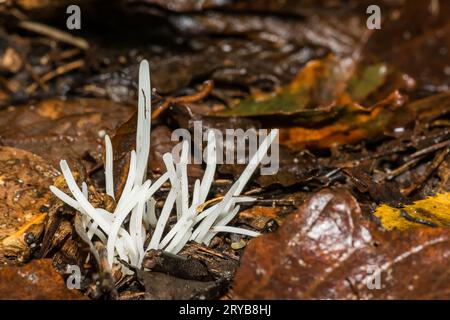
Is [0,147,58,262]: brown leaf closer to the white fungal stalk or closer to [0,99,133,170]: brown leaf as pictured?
[0,99,133,170]: brown leaf

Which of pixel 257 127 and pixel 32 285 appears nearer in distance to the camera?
pixel 32 285

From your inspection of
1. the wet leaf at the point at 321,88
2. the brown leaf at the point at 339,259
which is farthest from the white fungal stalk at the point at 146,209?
the wet leaf at the point at 321,88

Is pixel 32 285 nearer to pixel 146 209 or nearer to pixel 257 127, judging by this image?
pixel 146 209

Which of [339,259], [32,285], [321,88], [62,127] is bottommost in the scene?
[32,285]

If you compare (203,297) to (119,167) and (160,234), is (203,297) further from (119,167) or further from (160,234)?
(119,167)

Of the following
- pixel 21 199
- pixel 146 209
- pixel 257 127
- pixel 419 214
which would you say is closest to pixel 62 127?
pixel 21 199
